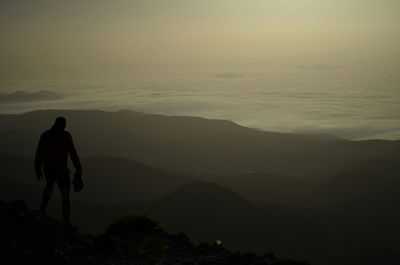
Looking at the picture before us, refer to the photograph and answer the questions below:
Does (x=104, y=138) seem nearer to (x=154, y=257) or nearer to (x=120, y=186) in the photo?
(x=120, y=186)

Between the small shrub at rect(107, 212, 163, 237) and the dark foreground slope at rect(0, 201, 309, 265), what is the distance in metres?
0.04

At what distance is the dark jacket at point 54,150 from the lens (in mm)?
8016

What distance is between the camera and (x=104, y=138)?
18588 centimetres

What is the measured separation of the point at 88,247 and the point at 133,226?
175 cm

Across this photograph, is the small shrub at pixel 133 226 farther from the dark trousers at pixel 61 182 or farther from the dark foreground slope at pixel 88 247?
the dark trousers at pixel 61 182

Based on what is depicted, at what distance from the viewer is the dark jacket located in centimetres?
802

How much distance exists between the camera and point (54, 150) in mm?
8055

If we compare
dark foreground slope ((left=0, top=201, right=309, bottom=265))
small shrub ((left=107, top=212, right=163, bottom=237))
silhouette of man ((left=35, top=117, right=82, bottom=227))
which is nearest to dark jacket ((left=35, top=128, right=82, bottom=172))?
silhouette of man ((left=35, top=117, right=82, bottom=227))

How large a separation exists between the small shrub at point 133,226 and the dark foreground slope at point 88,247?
1.5 inches

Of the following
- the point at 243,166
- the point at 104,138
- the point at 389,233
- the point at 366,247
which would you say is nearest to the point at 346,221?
the point at 389,233

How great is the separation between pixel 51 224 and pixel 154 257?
73.6 inches

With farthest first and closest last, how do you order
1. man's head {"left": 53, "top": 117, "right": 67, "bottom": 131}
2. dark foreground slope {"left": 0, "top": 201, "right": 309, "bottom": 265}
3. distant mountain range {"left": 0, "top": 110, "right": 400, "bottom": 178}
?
distant mountain range {"left": 0, "top": 110, "right": 400, "bottom": 178} < man's head {"left": 53, "top": 117, "right": 67, "bottom": 131} < dark foreground slope {"left": 0, "top": 201, "right": 309, "bottom": 265}

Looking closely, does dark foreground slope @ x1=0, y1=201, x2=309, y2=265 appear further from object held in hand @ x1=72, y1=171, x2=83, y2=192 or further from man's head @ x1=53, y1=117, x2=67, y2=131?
man's head @ x1=53, y1=117, x2=67, y2=131

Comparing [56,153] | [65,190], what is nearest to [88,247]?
[65,190]
